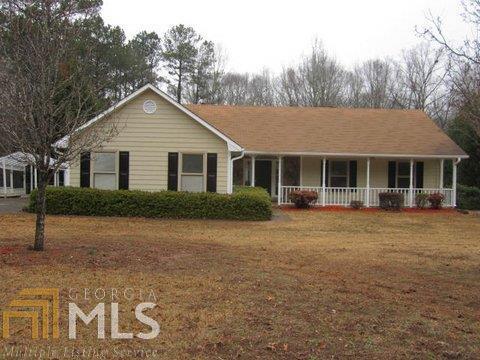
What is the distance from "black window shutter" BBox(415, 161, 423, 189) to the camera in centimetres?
2566

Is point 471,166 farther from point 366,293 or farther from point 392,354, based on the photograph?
point 392,354

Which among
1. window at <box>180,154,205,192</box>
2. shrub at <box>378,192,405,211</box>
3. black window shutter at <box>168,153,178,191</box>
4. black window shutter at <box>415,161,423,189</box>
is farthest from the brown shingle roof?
black window shutter at <box>168,153,178,191</box>

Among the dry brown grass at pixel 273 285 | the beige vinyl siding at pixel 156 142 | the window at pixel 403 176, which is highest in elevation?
the beige vinyl siding at pixel 156 142

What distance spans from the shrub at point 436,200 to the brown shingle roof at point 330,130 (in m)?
1.92

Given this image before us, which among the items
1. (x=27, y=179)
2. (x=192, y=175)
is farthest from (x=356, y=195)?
(x=27, y=179)

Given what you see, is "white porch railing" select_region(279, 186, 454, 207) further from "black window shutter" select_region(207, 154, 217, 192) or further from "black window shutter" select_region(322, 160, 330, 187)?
"black window shutter" select_region(207, 154, 217, 192)

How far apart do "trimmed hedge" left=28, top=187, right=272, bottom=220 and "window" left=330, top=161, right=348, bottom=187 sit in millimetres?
8226

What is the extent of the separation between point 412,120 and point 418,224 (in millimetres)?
10580

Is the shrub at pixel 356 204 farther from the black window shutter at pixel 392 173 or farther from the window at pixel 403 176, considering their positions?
the window at pixel 403 176

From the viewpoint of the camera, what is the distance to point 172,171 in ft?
67.4

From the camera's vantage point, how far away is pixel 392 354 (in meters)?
5.12

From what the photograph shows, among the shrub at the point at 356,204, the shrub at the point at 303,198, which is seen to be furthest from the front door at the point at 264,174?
the shrub at the point at 356,204

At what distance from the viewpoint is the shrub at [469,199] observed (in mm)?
26578

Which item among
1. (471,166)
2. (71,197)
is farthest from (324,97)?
(71,197)
